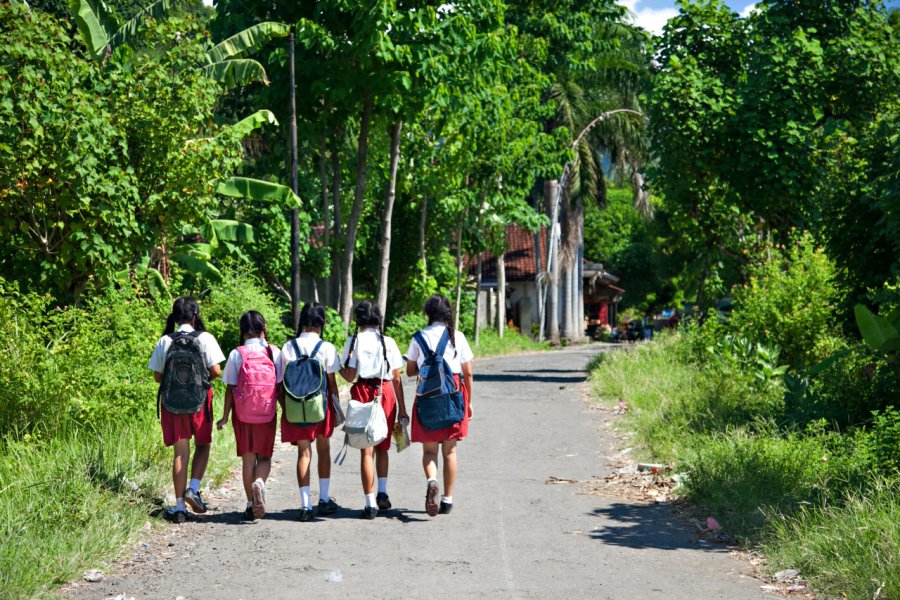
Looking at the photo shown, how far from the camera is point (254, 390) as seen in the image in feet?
28.9

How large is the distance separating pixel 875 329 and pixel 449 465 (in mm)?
3906

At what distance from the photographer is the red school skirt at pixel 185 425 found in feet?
28.8

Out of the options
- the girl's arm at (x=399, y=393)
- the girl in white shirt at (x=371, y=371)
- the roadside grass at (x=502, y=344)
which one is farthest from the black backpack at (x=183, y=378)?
the roadside grass at (x=502, y=344)

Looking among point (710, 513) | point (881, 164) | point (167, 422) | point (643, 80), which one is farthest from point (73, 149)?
point (643, 80)

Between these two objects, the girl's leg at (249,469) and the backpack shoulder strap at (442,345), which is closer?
the girl's leg at (249,469)

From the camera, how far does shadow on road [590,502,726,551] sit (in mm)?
8078

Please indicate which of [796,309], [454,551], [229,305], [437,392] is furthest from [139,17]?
[454,551]

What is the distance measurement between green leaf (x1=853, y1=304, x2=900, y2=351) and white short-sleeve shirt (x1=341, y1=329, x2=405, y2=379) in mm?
4063

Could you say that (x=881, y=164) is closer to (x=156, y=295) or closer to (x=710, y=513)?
(x=710, y=513)

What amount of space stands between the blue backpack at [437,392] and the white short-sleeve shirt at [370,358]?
246 millimetres

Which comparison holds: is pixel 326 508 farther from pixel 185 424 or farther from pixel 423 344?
pixel 423 344

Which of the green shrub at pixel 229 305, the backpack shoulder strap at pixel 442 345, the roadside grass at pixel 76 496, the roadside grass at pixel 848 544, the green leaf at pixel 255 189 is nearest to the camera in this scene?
the roadside grass at pixel 848 544

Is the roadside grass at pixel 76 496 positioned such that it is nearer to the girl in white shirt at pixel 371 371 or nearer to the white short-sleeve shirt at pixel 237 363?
the white short-sleeve shirt at pixel 237 363

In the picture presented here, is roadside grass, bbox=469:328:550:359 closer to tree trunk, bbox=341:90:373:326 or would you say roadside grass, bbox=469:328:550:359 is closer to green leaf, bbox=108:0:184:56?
tree trunk, bbox=341:90:373:326
